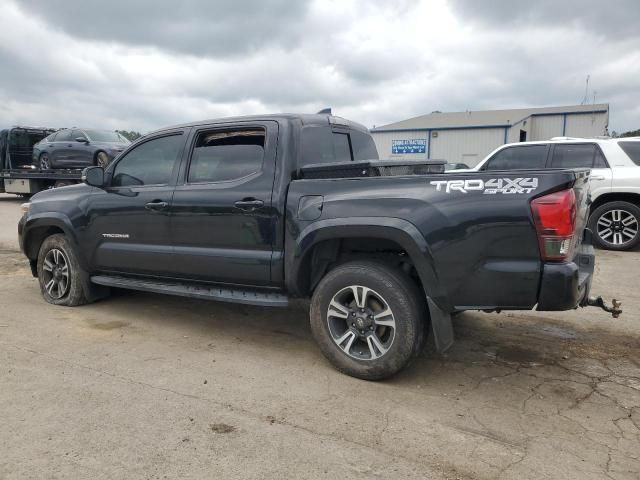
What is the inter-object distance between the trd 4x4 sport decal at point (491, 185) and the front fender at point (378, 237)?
332 millimetres

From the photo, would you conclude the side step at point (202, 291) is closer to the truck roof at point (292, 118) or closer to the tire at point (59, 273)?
the tire at point (59, 273)

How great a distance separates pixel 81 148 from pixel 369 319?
43.1 feet

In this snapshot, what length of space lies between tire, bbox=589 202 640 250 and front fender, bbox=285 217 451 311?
6.07 metres

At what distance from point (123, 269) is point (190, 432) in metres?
2.46

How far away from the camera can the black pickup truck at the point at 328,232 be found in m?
3.00

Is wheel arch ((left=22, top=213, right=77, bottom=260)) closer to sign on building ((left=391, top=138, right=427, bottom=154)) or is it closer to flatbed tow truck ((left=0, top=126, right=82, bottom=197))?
flatbed tow truck ((left=0, top=126, right=82, bottom=197))

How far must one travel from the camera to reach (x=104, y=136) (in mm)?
14195

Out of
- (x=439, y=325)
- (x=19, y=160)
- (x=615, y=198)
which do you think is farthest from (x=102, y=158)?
(x=439, y=325)

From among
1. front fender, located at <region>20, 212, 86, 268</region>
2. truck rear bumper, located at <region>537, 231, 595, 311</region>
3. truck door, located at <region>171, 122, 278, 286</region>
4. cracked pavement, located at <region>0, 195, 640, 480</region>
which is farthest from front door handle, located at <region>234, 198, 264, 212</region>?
front fender, located at <region>20, 212, 86, 268</region>

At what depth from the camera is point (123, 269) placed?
486 cm

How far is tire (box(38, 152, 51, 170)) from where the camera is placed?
15320 mm

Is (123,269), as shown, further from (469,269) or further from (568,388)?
(568,388)

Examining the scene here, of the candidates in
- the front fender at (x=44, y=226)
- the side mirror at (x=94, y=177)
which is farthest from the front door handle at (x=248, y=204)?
the front fender at (x=44, y=226)

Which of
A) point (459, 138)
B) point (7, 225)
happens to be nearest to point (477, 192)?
point (7, 225)
